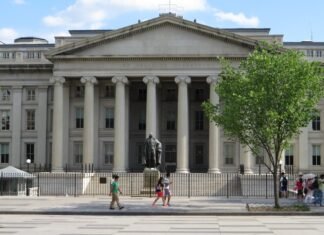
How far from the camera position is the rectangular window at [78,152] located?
231 ft

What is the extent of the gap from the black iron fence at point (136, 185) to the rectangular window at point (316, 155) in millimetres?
13956

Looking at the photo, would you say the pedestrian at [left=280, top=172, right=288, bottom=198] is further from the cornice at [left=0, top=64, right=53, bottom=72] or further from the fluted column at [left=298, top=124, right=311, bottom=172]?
the cornice at [left=0, top=64, right=53, bottom=72]

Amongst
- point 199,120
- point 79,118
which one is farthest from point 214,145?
point 79,118

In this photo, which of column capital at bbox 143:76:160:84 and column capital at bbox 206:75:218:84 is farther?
column capital at bbox 143:76:160:84

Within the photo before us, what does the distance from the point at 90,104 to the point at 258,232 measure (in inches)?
1805

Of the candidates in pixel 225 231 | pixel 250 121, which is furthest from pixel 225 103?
pixel 225 231

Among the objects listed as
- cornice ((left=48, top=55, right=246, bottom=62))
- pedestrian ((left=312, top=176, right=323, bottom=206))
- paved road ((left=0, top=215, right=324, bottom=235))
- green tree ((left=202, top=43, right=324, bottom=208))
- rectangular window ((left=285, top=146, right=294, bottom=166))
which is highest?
cornice ((left=48, top=55, right=246, bottom=62))

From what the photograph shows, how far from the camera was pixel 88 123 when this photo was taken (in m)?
65.5

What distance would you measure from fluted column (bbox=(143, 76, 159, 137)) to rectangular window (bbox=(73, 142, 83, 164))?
9595 mm

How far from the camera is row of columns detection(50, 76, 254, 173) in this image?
6425 cm

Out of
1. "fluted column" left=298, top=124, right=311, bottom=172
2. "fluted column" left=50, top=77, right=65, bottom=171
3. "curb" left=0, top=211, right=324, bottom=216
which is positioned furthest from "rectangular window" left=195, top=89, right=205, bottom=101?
"curb" left=0, top=211, right=324, bottom=216

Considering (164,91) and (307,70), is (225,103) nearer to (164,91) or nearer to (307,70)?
(307,70)

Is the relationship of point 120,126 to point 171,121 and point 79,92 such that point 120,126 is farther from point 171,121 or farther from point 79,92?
point 171,121

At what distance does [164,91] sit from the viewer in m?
73.4
